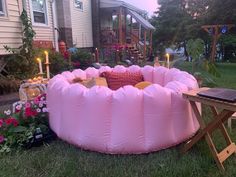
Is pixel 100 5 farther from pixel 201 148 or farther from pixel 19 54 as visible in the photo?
pixel 201 148

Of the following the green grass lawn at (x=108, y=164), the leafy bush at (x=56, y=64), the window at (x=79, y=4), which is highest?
the window at (x=79, y=4)

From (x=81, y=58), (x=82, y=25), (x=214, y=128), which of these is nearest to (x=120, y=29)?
(x=82, y=25)

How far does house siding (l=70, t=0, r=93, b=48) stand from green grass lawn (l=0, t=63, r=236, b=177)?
33.2 ft

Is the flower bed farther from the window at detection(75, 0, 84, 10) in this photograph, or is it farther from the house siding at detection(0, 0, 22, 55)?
the window at detection(75, 0, 84, 10)

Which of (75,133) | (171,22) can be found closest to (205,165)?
(75,133)

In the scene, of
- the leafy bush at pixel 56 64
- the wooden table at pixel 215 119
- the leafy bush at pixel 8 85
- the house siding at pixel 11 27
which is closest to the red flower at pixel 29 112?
the wooden table at pixel 215 119

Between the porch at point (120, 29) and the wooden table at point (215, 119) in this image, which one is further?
the porch at point (120, 29)

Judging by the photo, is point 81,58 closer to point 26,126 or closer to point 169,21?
point 26,126

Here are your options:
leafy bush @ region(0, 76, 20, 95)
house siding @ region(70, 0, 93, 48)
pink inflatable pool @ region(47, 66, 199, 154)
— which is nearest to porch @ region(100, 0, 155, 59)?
house siding @ region(70, 0, 93, 48)

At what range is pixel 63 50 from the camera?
1073 centimetres

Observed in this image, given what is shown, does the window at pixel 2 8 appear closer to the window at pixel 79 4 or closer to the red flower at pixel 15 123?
the red flower at pixel 15 123

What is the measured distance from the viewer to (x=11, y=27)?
7527 mm

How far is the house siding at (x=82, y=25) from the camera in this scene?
1312 centimetres

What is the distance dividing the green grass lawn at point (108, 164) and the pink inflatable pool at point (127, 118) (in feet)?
0.38
